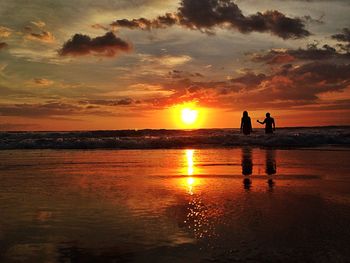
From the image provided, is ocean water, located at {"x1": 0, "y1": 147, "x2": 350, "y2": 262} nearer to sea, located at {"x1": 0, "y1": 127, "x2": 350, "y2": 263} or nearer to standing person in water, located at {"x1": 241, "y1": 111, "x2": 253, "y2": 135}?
sea, located at {"x1": 0, "y1": 127, "x2": 350, "y2": 263}

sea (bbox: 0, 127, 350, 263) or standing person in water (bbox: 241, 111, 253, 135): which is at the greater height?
standing person in water (bbox: 241, 111, 253, 135)

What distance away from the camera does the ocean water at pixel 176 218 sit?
4.48 meters

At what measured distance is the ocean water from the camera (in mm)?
4480

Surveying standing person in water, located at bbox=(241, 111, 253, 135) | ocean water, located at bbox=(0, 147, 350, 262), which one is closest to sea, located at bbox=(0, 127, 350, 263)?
ocean water, located at bbox=(0, 147, 350, 262)

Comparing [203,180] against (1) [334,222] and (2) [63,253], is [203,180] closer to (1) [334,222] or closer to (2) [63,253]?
(1) [334,222]

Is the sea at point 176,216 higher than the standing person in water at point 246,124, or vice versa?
the standing person in water at point 246,124

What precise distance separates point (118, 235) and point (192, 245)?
3.35 ft

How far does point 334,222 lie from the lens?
18.8 ft

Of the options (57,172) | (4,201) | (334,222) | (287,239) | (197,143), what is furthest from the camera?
(197,143)

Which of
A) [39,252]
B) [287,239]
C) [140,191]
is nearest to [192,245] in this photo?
[287,239]

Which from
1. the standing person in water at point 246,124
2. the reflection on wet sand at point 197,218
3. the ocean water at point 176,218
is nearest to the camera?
the ocean water at point 176,218

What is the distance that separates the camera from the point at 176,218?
611 cm

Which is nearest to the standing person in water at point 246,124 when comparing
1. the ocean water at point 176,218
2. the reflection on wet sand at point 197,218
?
the ocean water at point 176,218

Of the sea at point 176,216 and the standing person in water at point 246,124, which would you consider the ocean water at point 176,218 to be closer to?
the sea at point 176,216
